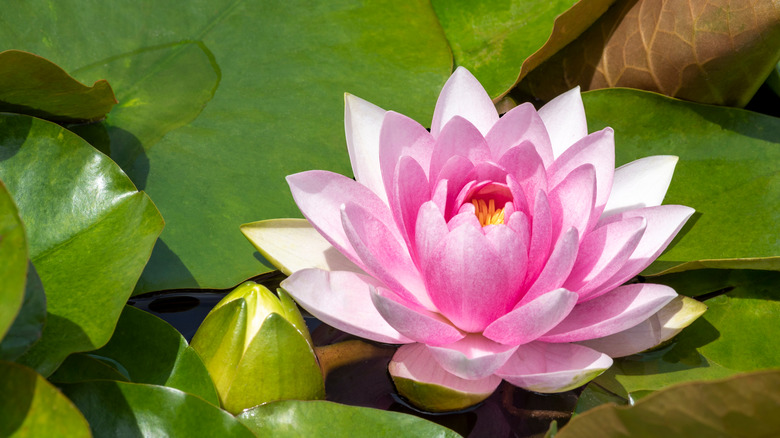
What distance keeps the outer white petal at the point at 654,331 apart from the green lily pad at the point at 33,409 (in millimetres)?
1020

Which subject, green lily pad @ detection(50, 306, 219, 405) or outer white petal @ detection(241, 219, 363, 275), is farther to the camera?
outer white petal @ detection(241, 219, 363, 275)

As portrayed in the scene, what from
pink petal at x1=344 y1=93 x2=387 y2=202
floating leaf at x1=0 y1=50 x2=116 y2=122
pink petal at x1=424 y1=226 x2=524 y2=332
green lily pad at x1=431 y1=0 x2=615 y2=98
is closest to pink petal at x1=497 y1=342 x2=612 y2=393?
pink petal at x1=424 y1=226 x2=524 y2=332

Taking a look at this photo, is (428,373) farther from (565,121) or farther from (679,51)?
(679,51)

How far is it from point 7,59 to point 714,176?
1.71 m

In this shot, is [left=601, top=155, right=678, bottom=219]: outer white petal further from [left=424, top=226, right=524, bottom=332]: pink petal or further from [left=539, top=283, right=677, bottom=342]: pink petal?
[left=424, top=226, right=524, bottom=332]: pink petal

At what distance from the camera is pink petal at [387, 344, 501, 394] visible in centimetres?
127

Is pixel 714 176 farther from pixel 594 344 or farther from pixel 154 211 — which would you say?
pixel 154 211

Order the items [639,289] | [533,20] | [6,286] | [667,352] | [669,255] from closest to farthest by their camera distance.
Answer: [6,286]
[639,289]
[667,352]
[669,255]
[533,20]

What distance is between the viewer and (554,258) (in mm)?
1162

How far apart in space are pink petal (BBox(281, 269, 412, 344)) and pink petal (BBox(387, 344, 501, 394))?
5 centimetres

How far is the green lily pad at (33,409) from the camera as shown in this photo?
3.03ft

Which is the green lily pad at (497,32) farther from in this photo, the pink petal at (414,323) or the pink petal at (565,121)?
the pink petal at (414,323)

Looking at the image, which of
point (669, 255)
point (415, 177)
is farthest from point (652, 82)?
point (415, 177)

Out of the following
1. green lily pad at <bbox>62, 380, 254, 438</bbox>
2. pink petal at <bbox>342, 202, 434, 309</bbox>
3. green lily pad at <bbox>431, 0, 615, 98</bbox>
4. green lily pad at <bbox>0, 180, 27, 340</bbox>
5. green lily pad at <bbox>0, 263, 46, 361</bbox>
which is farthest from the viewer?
green lily pad at <bbox>431, 0, 615, 98</bbox>
